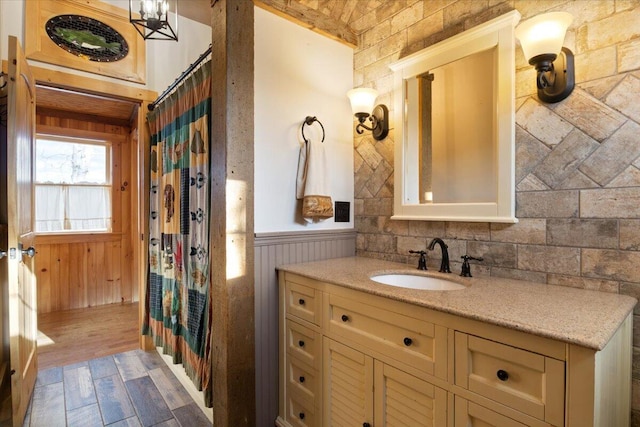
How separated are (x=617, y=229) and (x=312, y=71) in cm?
167

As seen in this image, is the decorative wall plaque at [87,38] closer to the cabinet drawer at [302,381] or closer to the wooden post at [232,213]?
the wooden post at [232,213]

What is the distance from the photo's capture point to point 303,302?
1.66 meters

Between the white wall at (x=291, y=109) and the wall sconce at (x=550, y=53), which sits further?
the white wall at (x=291, y=109)

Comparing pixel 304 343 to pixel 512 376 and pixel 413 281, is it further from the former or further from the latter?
pixel 512 376

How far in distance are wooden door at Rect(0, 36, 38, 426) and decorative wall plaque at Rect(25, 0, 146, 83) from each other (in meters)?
0.39

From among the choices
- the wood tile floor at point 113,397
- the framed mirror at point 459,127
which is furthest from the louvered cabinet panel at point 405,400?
the wood tile floor at point 113,397

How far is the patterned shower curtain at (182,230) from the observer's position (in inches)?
72.8

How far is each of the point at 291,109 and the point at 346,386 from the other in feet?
4.81

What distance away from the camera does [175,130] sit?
2.20 metres

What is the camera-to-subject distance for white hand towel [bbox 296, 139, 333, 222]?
1.85 meters

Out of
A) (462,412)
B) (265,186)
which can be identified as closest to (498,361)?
(462,412)

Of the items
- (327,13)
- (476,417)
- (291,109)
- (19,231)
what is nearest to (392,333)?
(476,417)

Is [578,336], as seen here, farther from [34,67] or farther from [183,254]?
[34,67]

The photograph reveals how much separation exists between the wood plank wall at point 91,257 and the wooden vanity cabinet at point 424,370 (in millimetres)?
3523
